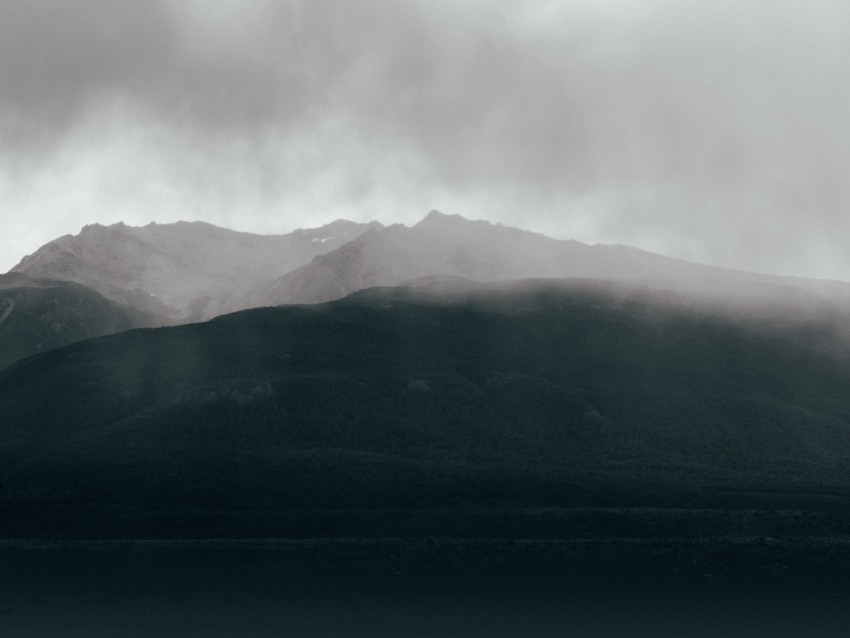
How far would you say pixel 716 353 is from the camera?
7539 inches

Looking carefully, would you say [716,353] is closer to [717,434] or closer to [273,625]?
[717,434]

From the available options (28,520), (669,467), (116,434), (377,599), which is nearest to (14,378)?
(116,434)

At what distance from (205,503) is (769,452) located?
6899 cm

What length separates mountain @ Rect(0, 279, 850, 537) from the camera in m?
126

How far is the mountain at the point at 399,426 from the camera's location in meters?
126

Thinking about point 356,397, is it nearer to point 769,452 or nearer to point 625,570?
point 769,452

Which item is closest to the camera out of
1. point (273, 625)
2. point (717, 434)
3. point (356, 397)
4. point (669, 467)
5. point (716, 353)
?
point (273, 625)

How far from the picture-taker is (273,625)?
6862 centimetres

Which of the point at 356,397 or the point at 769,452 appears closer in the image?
the point at 769,452

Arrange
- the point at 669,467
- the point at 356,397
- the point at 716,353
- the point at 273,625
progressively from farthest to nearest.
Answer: the point at 716,353 → the point at 356,397 → the point at 669,467 → the point at 273,625

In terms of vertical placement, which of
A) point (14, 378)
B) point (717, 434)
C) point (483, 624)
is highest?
point (14, 378)

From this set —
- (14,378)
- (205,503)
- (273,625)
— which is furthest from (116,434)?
(273,625)

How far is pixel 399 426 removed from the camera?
159125mm

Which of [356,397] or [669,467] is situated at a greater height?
[356,397]
